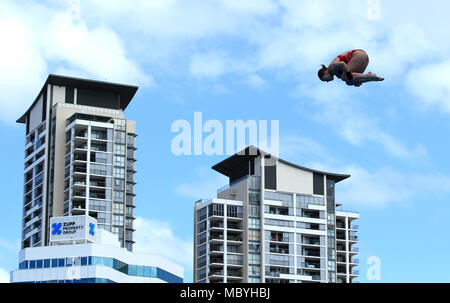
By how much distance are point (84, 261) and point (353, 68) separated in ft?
371

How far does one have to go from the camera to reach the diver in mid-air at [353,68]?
37812mm

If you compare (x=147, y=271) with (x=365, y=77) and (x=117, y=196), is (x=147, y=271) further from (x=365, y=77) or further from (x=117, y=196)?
(x=365, y=77)

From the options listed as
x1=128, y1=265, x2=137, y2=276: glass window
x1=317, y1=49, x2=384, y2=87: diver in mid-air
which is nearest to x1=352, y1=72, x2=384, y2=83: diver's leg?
x1=317, y1=49, x2=384, y2=87: diver in mid-air

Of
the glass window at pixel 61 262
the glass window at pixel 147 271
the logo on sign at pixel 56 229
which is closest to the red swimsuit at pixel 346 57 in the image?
the glass window at pixel 61 262

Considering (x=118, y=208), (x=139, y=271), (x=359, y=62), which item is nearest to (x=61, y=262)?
(x=139, y=271)

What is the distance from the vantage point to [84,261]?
145875mm

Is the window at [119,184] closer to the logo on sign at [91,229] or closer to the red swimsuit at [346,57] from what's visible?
the logo on sign at [91,229]

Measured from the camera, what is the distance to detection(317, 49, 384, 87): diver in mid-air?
124 ft

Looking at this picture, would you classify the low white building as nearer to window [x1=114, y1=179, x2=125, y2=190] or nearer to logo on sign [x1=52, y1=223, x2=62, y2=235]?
logo on sign [x1=52, y1=223, x2=62, y2=235]

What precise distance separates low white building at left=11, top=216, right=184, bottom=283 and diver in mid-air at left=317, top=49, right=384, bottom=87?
10599 cm
